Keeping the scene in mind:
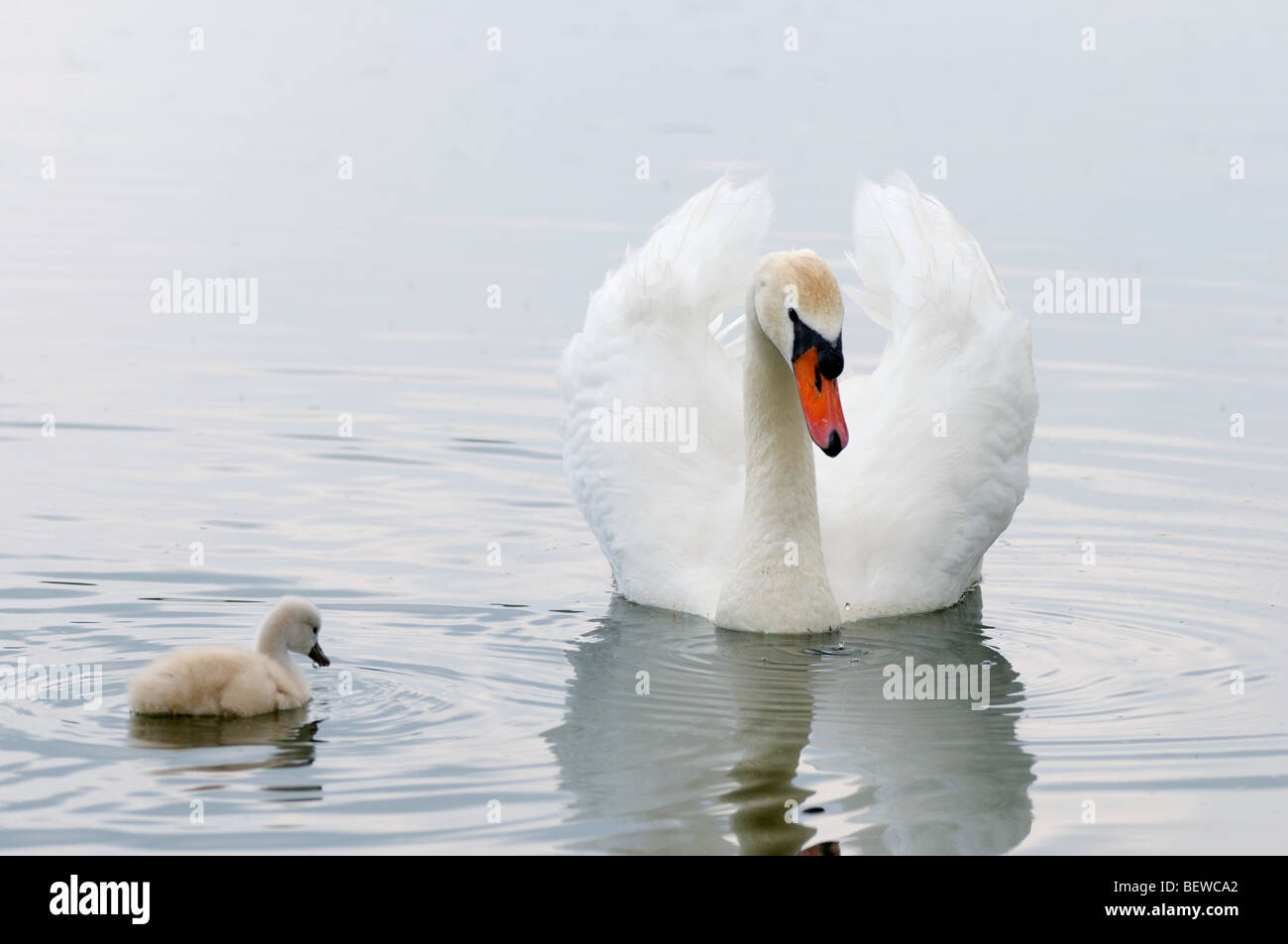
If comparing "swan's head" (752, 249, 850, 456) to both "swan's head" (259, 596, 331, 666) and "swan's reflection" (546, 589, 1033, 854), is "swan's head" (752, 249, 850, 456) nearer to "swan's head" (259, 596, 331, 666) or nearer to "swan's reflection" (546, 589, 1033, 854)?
"swan's reflection" (546, 589, 1033, 854)

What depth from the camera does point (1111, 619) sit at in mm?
10281

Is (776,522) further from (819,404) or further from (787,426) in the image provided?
(819,404)

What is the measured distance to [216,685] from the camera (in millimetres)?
8094

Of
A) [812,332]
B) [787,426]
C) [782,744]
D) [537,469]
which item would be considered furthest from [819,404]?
[537,469]

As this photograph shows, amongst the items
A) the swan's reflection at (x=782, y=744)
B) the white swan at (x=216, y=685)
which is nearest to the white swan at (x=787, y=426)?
the swan's reflection at (x=782, y=744)

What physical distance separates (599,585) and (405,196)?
1035 cm

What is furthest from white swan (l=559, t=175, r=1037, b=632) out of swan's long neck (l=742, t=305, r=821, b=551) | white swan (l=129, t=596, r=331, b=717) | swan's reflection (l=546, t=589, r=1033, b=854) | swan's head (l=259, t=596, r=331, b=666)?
white swan (l=129, t=596, r=331, b=717)

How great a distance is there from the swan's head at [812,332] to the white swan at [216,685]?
2464 mm

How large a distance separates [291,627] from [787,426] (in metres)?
2.65

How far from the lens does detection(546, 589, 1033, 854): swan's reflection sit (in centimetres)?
744

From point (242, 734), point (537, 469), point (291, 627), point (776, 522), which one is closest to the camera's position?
point (242, 734)

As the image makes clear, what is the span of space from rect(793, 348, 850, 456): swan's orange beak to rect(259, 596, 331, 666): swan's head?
2.21m

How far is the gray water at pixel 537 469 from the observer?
25.2 feet
